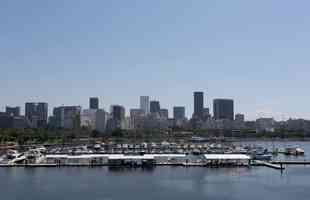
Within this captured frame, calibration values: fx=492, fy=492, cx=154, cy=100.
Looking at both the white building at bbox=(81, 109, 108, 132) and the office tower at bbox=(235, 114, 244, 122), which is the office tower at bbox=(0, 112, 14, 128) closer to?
the white building at bbox=(81, 109, 108, 132)

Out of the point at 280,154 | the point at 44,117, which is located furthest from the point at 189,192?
the point at 44,117

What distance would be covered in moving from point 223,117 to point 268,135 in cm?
3921

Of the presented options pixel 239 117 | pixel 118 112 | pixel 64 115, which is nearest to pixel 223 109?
pixel 239 117

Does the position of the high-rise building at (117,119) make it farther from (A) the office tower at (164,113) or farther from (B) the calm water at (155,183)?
(B) the calm water at (155,183)

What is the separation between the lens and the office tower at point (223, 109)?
12228 centimetres

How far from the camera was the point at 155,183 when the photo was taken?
21.0 metres

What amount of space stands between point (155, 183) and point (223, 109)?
340 feet

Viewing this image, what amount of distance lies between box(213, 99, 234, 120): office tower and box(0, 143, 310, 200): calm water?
3779 inches

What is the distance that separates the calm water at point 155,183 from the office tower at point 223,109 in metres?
96.0

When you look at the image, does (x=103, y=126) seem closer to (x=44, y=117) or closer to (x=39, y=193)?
(x=44, y=117)

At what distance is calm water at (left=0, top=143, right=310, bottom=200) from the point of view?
1833cm

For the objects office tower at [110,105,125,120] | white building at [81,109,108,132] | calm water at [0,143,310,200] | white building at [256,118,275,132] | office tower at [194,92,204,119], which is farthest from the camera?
office tower at [194,92,204,119]

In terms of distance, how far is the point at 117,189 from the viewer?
64.0ft

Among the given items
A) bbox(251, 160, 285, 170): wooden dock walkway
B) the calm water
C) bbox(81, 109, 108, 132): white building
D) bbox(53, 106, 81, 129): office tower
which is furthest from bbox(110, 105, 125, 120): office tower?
the calm water
